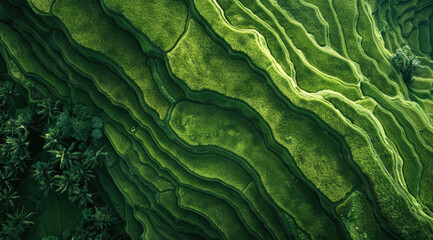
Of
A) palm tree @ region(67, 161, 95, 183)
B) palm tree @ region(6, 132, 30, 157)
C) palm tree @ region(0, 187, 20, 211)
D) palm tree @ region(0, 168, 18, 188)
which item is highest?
palm tree @ region(67, 161, 95, 183)

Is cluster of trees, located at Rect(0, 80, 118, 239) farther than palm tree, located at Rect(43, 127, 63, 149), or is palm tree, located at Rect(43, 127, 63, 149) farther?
cluster of trees, located at Rect(0, 80, 118, 239)

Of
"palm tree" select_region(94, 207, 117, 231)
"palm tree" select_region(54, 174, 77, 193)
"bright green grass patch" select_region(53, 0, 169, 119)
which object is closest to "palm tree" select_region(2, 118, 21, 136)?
"palm tree" select_region(54, 174, 77, 193)

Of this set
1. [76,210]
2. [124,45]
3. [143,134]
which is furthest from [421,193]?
[76,210]

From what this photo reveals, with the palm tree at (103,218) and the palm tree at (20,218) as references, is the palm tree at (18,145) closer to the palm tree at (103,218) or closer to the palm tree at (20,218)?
the palm tree at (20,218)

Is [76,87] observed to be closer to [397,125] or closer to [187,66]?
[187,66]

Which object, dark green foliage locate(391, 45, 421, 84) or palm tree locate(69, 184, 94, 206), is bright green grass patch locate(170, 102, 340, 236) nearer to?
palm tree locate(69, 184, 94, 206)

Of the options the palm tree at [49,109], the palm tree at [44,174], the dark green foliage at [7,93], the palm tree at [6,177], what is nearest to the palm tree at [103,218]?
the palm tree at [44,174]

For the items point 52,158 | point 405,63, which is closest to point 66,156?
point 52,158

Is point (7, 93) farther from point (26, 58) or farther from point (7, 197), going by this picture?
point (7, 197)

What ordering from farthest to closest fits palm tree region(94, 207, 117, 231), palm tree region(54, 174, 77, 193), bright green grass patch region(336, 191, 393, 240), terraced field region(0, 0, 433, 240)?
palm tree region(94, 207, 117, 231)
palm tree region(54, 174, 77, 193)
terraced field region(0, 0, 433, 240)
bright green grass patch region(336, 191, 393, 240)
